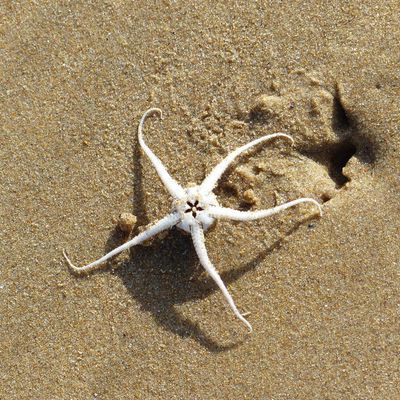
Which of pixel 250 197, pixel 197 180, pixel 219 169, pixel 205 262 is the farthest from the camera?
pixel 197 180

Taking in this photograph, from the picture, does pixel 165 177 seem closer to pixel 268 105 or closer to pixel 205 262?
pixel 205 262

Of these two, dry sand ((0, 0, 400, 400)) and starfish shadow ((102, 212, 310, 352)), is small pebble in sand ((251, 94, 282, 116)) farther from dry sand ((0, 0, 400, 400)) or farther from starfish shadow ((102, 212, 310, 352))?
starfish shadow ((102, 212, 310, 352))

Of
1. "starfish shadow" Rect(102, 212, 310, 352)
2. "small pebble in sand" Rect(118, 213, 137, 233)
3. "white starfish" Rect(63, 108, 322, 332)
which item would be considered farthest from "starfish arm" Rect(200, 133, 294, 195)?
"small pebble in sand" Rect(118, 213, 137, 233)

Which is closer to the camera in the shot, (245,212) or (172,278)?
(245,212)

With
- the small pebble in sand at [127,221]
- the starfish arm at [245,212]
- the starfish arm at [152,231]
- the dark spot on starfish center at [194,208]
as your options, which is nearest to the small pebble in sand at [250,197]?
the starfish arm at [245,212]

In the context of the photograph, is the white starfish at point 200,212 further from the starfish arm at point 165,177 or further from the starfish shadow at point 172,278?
the starfish shadow at point 172,278

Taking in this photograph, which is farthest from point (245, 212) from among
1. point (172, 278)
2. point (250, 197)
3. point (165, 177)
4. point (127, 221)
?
point (127, 221)

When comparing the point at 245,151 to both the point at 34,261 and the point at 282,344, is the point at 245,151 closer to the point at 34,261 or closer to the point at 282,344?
the point at 282,344
